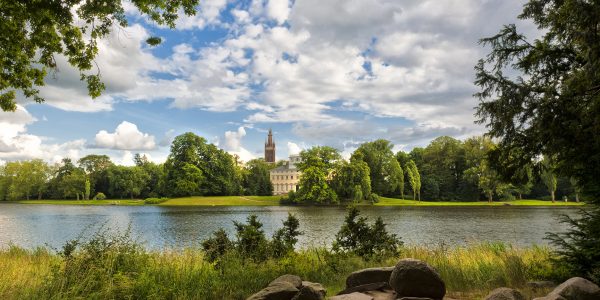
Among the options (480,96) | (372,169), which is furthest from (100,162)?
(480,96)

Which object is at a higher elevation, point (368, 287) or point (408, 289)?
point (408, 289)

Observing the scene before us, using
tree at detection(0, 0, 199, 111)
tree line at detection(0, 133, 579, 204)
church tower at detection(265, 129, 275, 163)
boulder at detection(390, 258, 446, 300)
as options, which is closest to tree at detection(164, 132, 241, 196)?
tree line at detection(0, 133, 579, 204)

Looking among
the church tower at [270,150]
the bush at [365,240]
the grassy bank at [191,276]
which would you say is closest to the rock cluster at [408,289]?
the grassy bank at [191,276]

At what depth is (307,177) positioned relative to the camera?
75.5m

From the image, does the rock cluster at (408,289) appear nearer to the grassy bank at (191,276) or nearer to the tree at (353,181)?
the grassy bank at (191,276)

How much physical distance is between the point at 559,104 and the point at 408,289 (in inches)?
182

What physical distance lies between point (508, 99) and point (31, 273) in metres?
11.6

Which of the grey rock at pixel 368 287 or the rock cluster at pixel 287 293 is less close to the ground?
the rock cluster at pixel 287 293

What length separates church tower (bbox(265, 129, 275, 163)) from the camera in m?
187

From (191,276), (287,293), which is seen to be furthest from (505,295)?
(191,276)

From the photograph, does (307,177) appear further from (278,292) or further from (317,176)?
(278,292)

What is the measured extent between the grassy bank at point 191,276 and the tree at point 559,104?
70.9 inches

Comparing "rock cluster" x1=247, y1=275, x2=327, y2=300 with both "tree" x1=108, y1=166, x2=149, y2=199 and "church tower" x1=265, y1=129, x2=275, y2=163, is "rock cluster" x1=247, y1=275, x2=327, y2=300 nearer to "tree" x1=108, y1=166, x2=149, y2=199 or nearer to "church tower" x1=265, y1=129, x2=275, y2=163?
"tree" x1=108, y1=166, x2=149, y2=199

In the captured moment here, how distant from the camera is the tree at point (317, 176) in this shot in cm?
7394
